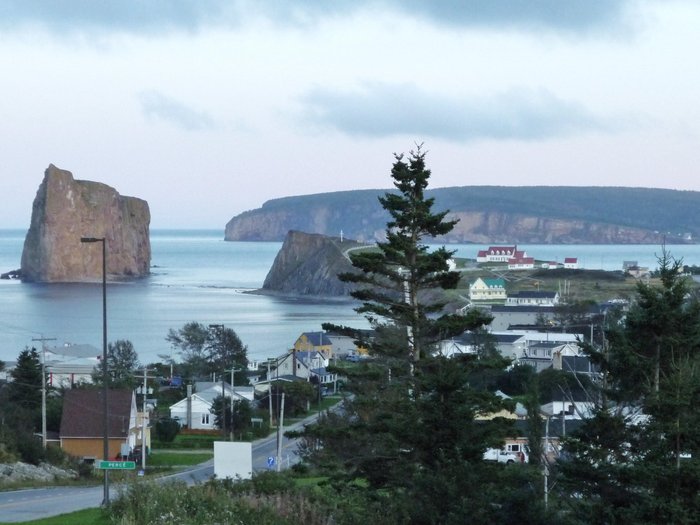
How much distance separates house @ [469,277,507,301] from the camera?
106 m

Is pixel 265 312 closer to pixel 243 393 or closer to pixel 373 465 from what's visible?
pixel 243 393

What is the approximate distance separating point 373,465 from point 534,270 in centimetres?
12294

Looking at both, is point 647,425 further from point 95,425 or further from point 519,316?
point 519,316

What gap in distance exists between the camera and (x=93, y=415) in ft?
104

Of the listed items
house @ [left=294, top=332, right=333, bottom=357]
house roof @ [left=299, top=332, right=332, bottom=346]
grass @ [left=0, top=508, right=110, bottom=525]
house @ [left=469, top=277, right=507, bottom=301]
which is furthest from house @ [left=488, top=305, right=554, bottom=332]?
grass @ [left=0, top=508, right=110, bottom=525]

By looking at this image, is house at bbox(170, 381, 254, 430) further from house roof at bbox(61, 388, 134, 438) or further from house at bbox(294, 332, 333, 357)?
house at bbox(294, 332, 333, 357)

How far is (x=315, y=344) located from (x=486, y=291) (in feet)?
151

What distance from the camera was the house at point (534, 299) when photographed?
92.7 m

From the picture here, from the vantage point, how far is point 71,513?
49.1ft

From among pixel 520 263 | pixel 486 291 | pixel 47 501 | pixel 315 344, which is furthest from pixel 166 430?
pixel 520 263

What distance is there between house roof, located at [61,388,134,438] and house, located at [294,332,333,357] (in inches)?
1208

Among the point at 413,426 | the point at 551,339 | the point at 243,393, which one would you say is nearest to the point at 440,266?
the point at 413,426

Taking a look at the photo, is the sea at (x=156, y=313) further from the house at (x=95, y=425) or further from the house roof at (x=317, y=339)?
the house at (x=95, y=425)

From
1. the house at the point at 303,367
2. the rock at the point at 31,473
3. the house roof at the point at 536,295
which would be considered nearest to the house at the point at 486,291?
the house roof at the point at 536,295
